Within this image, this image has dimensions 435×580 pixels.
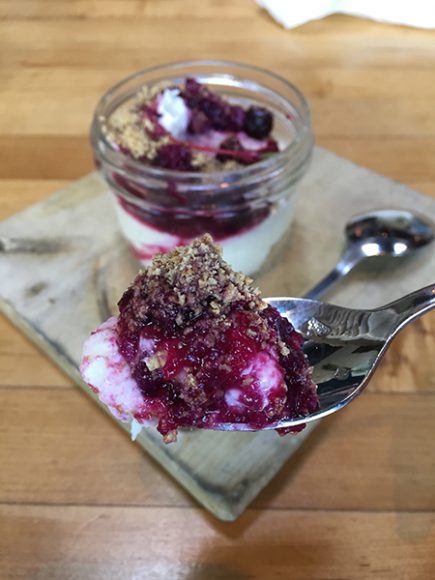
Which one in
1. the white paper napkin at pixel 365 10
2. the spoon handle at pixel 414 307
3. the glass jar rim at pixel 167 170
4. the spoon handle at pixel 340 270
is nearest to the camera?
the spoon handle at pixel 414 307

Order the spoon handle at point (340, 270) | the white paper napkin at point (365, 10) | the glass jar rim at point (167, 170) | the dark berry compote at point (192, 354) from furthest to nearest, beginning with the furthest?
the white paper napkin at point (365, 10), the spoon handle at point (340, 270), the glass jar rim at point (167, 170), the dark berry compote at point (192, 354)

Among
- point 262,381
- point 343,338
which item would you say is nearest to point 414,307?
point 343,338

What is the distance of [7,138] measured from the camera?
123cm

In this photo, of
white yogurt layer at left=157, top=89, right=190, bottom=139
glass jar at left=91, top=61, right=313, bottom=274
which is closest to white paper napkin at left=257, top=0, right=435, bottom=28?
glass jar at left=91, top=61, right=313, bottom=274

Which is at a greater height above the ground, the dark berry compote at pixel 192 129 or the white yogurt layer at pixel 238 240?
the dark berry compote at pixel 192 129

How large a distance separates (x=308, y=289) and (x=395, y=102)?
0.70 m

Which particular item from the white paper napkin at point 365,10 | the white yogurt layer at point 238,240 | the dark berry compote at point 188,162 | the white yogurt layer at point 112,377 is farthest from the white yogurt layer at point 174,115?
the white paper napkin at point 365,10

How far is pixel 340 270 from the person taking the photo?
2.97ft

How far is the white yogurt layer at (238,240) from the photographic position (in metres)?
0.85

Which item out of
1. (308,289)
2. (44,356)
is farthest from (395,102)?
(44,356)

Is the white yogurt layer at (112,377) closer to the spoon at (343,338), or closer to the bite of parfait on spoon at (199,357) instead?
the bite of parfait on spoon at (199,357)

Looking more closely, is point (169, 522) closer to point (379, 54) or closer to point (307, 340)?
point (307, 340)

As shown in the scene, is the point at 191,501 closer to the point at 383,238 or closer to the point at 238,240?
the point at 238,240

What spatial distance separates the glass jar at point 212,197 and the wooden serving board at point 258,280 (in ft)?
0.24
